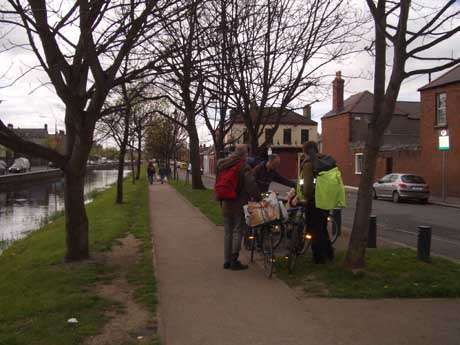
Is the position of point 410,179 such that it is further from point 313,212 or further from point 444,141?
point 313,212

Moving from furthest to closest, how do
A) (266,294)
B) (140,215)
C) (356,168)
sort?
(356,168), (140,215), (266,294)

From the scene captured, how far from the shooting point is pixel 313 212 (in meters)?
7.84

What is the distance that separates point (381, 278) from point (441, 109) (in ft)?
84.0

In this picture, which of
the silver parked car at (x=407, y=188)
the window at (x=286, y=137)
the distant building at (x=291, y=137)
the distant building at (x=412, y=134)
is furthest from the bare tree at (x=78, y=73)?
the window at (x=286, y=137)

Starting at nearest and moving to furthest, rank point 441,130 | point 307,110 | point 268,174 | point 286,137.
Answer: point 268,174 → point 441,130 → point 307,110 → point 286,137

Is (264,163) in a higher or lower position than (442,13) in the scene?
lower

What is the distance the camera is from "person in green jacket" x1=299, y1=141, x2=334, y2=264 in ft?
25.3

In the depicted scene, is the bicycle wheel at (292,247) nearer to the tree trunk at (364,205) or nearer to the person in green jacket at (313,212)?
the person in green jacket at (313,212)

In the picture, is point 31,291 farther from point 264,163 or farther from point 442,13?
point 442,13

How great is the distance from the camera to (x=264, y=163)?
8750mm

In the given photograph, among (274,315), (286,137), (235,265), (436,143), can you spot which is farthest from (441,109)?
(286,137)

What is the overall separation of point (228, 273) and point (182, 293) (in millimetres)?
1279

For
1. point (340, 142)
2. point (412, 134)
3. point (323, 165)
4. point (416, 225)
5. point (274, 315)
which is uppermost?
point (412, 134)

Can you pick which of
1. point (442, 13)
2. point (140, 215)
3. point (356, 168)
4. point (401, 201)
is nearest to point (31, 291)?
point (442, 13)
